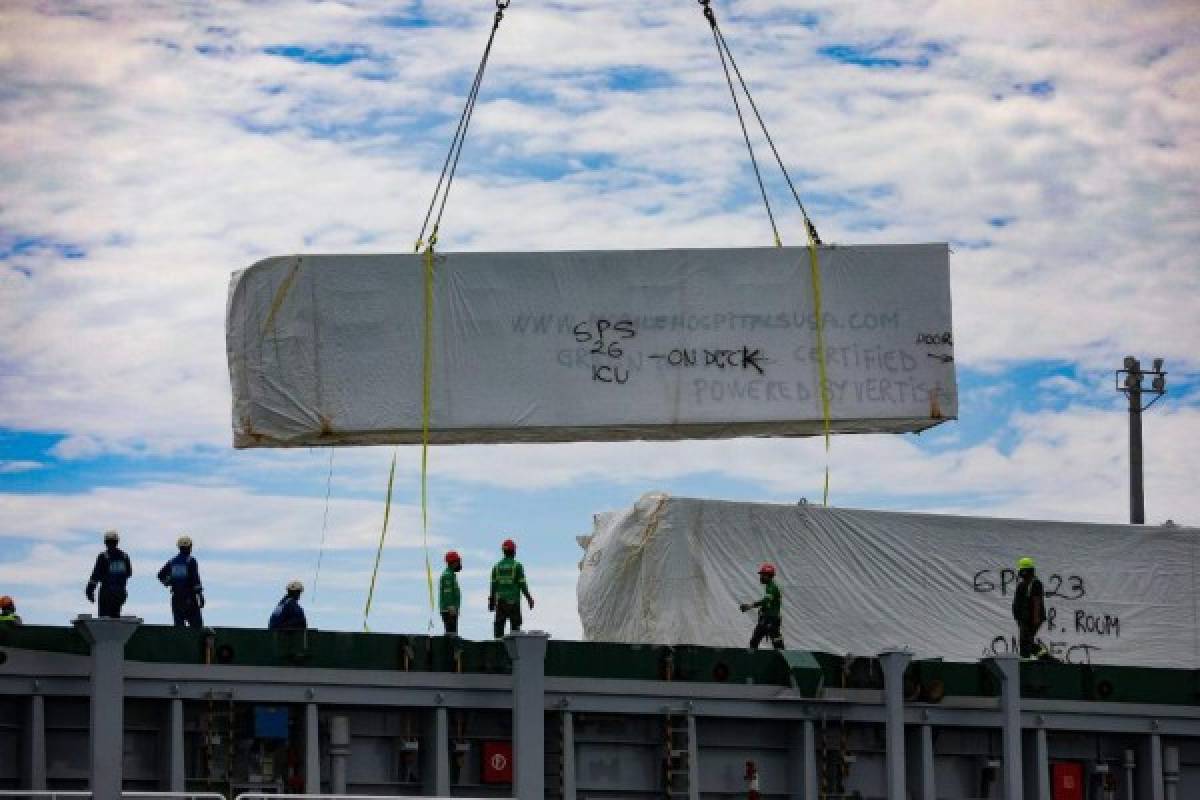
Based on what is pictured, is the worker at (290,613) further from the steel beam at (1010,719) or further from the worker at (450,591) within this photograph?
the steel beam at (1010,719)

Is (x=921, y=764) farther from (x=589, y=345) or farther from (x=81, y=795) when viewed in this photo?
(x=81, y=795)

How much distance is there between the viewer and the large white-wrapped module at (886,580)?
88.2 ft

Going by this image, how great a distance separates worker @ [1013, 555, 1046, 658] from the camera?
85.3ft

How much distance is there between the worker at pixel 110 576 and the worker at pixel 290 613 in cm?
159

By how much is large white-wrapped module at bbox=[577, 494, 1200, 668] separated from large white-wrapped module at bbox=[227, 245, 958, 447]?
1554 millimetres

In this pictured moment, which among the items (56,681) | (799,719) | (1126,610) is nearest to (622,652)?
(799,719)

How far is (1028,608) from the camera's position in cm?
2602

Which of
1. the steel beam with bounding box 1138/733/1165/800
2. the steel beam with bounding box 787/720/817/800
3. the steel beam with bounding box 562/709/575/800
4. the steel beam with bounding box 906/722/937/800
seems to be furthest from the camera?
the steel beam with bounding box 1138/733/1165/800

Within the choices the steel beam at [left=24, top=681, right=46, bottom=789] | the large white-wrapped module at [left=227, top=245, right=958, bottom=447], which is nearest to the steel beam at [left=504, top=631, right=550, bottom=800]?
the steel beam at [left=24, top=681, right=46, bottom=789]

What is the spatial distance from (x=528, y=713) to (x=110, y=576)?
459 cm

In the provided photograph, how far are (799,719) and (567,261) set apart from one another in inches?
279

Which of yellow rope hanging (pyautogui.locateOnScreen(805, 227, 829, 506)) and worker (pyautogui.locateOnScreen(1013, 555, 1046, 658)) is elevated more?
yellow rope hanging (pyautogui.locateOnScreen(805, 227, 829, 506))

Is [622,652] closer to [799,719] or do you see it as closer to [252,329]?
[799,719]

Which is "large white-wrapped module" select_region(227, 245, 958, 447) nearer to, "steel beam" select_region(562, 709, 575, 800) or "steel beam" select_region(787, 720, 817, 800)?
"steel beam" select_region(787, 720, 817, 800)
